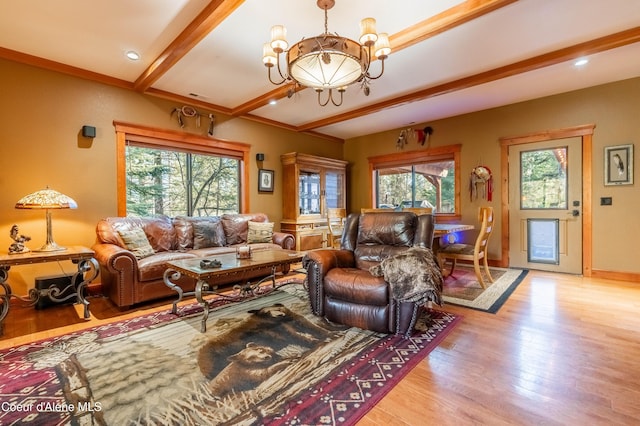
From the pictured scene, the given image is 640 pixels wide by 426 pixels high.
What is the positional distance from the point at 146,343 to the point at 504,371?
2.51m

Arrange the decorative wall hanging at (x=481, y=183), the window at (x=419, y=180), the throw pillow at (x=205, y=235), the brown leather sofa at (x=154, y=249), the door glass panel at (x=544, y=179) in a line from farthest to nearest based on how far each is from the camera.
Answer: the window at (x=419, y=180)
the decorative wall hanging at (x=481, y=183)
the door glass panel at (x=544, y=179)
the throw pillow at (x=205, y=235)
the brown leather sofa at (x=154, y=249)

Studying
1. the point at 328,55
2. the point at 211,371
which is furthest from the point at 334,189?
the point at 211,371

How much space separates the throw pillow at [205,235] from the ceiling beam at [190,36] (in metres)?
1.88

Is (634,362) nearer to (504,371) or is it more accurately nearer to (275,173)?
(504,371)

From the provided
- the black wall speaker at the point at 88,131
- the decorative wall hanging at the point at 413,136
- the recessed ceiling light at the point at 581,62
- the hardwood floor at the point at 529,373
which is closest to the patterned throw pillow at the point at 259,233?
the black wall speaker at the point at 88,131

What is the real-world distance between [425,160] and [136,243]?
4.99 meters

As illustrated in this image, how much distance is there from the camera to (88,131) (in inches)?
139

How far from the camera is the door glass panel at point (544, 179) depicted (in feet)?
14.6

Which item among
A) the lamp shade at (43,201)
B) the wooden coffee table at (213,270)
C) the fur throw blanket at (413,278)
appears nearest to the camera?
the fur throw blanket at (413,278)

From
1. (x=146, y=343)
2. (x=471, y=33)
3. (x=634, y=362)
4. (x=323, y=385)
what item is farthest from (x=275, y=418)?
(x=471, y=33)

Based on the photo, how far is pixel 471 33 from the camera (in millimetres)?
2766

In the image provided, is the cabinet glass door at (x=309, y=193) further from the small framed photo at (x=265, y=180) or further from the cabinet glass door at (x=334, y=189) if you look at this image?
the small framed photo at (x=265, y=180)

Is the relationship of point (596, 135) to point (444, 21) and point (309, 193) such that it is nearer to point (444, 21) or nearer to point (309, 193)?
point (444, 21)

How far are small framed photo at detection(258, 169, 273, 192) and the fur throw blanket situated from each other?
346cm
